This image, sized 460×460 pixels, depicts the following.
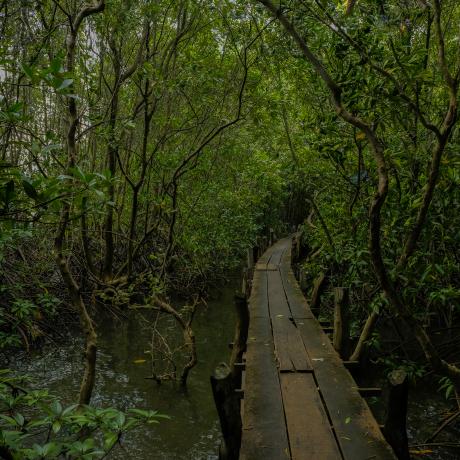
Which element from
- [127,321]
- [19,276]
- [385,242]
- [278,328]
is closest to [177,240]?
[127,321]

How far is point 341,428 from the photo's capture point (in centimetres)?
337

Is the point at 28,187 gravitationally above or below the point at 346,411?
above

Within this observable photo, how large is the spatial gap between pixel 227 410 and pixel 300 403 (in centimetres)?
118

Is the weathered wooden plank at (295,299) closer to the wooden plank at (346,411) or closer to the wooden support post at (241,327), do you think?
the wooden support post at (241,327)

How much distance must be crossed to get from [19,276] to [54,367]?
1699mm

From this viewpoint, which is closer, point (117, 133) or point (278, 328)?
point (278, 328)

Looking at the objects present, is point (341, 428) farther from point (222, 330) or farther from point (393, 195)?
point (222, 330)

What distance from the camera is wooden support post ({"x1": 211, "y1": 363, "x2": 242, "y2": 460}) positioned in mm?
2818

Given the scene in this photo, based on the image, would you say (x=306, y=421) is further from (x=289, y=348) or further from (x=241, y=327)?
(x=241, y=327)

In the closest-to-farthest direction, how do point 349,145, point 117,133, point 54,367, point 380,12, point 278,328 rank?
point 380,12, point 349,145, point 278,328, point 117,133, point 54,367

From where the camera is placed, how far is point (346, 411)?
3625mm

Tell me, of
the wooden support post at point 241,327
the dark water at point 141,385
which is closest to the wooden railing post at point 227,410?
the dark water at point 141,385

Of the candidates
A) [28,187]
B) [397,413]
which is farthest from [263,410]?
[28,187]

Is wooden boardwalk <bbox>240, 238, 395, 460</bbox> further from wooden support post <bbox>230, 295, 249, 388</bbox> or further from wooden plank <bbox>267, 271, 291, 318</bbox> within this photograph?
wooden plank <bbox>267, 271, 291, 318</bbox>
